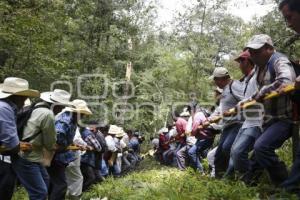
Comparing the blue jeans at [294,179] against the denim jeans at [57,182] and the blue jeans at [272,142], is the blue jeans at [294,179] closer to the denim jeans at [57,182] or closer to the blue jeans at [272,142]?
the blue jeans at [272,142]

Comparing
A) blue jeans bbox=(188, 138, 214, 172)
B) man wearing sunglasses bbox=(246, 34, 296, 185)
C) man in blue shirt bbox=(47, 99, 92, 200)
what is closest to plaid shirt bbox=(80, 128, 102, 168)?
blue jeans bbox=(188, 138, 214, 172)

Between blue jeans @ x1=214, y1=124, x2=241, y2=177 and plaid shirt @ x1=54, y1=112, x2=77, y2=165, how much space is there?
256 cm

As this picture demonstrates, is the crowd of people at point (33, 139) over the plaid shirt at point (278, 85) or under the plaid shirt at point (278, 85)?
under

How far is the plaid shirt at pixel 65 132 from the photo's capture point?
7238mm

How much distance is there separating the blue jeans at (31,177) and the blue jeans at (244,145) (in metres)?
2.66

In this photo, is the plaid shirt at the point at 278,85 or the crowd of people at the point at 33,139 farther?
the crowd of people at the point at 33,139

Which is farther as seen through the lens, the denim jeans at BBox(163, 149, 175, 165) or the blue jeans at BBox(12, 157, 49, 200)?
the denim jeans at BBox(163, 149, 175, 165)

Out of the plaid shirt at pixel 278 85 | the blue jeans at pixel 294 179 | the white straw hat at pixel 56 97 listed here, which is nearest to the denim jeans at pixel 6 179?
the white straw hat at pixel 56 97

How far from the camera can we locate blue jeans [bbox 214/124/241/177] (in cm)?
633

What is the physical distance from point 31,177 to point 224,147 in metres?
2.82

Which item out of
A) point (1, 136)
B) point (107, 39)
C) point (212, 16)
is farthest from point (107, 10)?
point (1, 136)

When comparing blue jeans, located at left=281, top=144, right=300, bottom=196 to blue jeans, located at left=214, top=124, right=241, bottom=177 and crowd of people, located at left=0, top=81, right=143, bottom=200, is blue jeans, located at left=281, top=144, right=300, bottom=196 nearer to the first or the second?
blue jeans, located at left=214, top=124, right=241, bottom=177

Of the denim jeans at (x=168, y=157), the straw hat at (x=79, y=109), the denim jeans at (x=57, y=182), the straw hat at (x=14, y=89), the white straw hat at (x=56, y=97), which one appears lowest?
the denim jeans at (x=168, y=157)

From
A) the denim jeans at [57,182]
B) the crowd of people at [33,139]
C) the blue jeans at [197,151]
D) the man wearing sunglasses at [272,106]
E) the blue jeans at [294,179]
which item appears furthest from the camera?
the blue jeans at [197,151]
